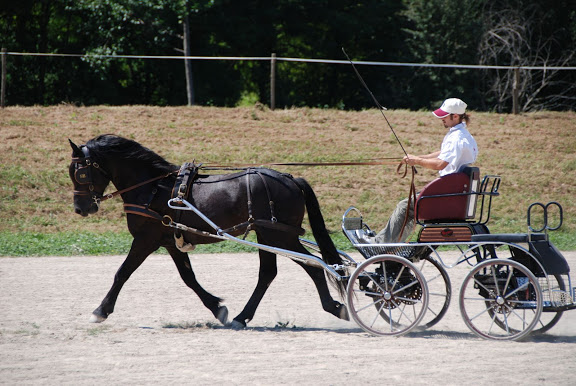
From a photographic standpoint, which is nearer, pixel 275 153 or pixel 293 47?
pixel 275 153

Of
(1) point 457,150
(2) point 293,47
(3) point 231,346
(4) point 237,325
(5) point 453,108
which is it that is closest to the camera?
(3) point 231,346

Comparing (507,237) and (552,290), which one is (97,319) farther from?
(552,290)

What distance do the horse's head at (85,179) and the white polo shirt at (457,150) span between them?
337 cm

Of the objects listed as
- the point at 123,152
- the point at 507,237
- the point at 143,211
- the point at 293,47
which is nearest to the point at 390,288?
the point at 507,237

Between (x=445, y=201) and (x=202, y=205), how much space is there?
2305 millimetres

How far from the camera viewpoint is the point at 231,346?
5453mm

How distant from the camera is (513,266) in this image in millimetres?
5648

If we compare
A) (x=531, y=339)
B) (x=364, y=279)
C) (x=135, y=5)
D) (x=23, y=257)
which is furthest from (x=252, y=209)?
(x=135, y=5)

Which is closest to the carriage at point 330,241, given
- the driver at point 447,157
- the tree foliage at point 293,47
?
the driver at point 447,157

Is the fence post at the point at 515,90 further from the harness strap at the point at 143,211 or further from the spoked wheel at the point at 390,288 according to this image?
the harness strap at the point at 143,211

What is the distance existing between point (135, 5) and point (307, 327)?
69.1 ft

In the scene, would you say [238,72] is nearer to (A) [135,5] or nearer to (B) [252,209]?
(A) [135,5]

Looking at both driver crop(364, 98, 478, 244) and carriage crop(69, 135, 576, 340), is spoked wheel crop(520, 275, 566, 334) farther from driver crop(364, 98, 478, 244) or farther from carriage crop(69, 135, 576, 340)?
driver crop(364, 98, 478, 244)

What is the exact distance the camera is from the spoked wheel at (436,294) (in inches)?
A: 233
